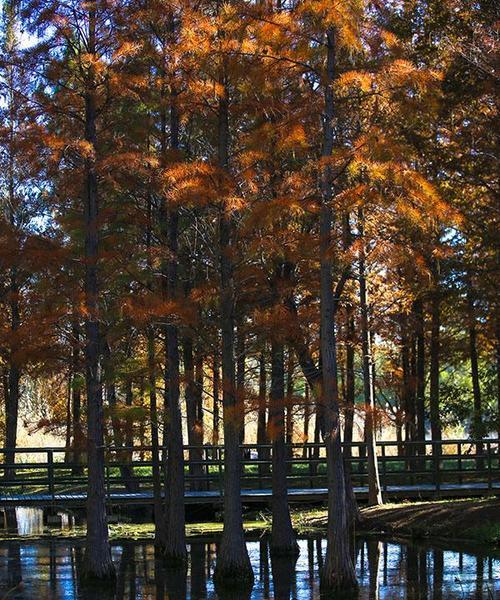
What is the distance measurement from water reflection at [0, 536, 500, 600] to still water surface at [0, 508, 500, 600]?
0.5 inches

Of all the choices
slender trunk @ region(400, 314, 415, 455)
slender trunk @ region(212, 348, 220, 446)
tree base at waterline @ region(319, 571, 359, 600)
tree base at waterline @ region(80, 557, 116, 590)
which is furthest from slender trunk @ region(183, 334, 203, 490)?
tree base at waterline @ region(319, 571, 359, 600)

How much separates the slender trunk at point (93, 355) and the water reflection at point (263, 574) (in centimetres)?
94

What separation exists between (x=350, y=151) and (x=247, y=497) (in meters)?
11.5

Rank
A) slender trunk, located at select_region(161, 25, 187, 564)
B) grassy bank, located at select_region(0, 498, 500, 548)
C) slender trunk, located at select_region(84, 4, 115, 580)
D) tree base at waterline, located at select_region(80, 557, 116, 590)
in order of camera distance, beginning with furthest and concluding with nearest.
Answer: grassy bank, located at select_region(0, 498, 500, 548)
slender trunk, located at select_region(161, 25, 187, 564)
slender trunk, located at select_region(84, 4, 115, 580)
tree base at waterline, located at select_region(80, 557, 116, 590)

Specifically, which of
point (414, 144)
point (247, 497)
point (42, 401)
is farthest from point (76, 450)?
point (42, 401)

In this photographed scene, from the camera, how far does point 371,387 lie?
22.4 m

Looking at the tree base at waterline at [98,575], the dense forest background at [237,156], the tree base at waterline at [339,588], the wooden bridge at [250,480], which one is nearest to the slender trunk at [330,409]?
the tree base at waterline at [339,588]

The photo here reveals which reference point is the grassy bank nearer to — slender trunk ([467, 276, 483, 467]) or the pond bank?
the pond bank

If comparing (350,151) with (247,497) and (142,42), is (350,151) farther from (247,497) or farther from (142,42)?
(247,497)

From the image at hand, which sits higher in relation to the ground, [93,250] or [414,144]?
[414,144]

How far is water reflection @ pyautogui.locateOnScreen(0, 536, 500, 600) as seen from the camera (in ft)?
47.5

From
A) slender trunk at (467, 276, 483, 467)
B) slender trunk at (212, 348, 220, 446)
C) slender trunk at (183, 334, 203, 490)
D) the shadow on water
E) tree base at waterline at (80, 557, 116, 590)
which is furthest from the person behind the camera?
slender trunk at (467, 276, 483, 467)

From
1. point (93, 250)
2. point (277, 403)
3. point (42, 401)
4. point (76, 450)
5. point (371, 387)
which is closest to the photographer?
point (277, 403)

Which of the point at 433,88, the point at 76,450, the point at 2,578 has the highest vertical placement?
the point at 433,88
